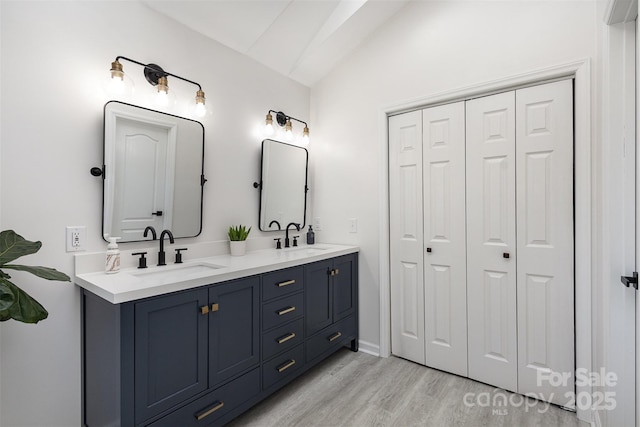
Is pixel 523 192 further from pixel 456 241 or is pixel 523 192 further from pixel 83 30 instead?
pixel 83 30

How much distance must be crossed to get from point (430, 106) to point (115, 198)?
2166mm

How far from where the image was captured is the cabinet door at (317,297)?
2.22 m

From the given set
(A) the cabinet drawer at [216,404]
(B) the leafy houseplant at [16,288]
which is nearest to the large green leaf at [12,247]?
(B) the leafy houseplant at [16,288]

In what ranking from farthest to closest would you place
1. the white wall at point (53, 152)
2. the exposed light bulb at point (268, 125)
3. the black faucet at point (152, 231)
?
the exposed light bulb at point (268, 125) < the black faucet at point (152, 231) < the white wall at point (53, 152)

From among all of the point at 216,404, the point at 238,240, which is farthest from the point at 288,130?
the point at 216,404

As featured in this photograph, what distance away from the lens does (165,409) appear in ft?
4.73

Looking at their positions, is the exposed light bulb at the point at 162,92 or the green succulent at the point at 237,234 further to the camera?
the green succulent at the point at 237,234

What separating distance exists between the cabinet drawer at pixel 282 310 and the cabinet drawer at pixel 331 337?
0.28 m

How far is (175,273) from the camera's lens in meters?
1.77

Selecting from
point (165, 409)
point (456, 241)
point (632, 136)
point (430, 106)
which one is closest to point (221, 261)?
point (165, 409)

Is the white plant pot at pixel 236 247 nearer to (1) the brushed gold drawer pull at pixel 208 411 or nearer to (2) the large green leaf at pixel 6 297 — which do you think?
(1) the brushed gold drawer pull at pixel 208 411

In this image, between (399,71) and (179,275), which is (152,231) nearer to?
(179,275)

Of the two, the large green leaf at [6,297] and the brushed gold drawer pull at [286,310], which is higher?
the large green leaf at [6,297]

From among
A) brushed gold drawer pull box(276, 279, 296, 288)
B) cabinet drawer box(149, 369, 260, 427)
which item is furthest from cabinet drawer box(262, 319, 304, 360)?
brushed gold drawer pull box(276, 279, 296, 288)
